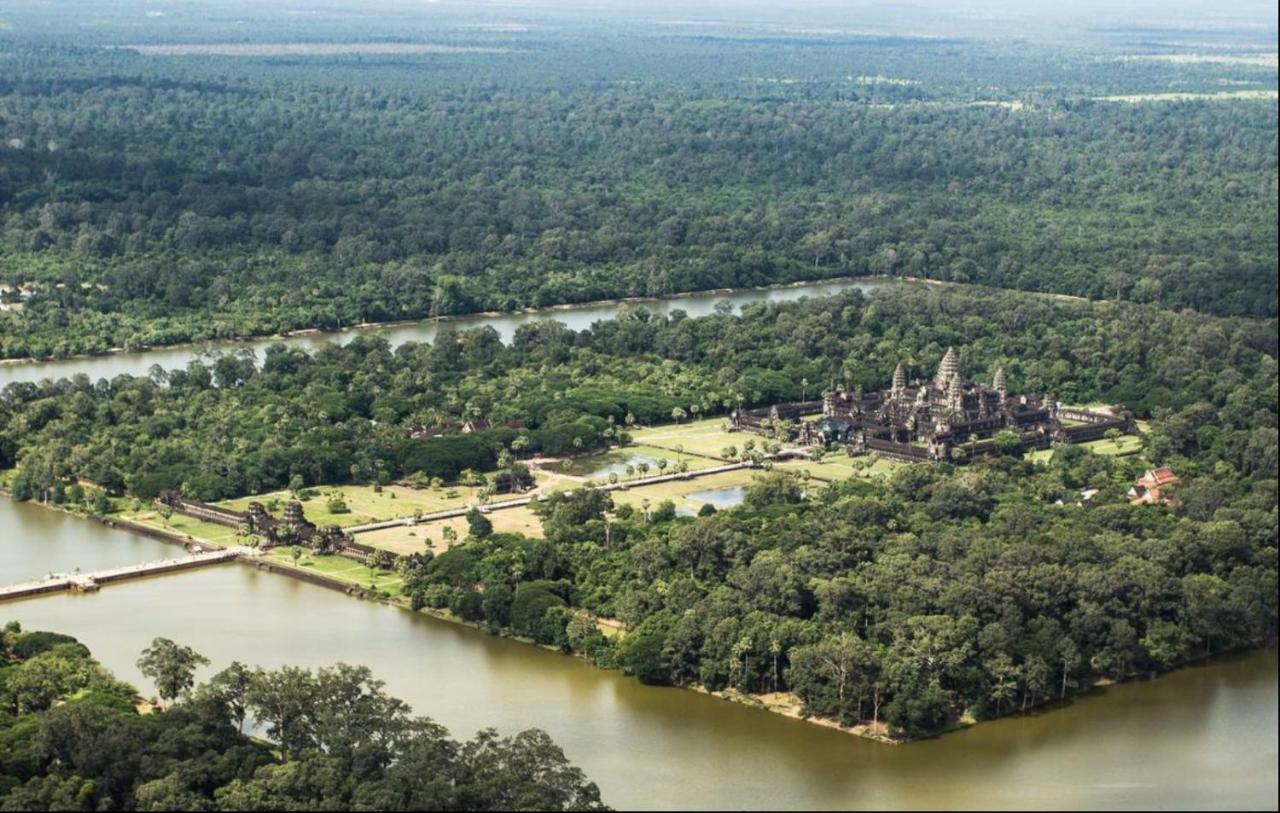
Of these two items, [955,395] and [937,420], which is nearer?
[937,420]

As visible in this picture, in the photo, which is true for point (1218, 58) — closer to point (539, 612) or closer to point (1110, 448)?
point (1110, 448)

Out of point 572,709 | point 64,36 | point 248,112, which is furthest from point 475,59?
point 572,709

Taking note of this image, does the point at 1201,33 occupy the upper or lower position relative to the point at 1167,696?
upper

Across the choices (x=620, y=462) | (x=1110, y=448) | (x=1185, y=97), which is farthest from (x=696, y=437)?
(x=1185, y=97)

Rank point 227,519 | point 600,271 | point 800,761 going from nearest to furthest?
1. point 800,761
2. point 227,519
3. point 600,271

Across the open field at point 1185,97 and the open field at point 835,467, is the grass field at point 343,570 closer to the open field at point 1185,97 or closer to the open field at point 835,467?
the open field at point 835,467

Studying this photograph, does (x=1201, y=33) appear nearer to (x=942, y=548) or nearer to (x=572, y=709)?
(x=942, y=548)
